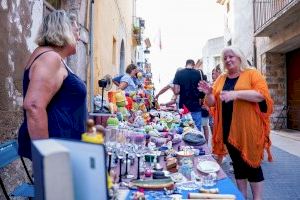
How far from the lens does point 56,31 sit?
219cm

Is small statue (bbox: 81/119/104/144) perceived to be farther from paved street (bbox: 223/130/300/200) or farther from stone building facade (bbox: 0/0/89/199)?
paved street (bbox: 223/130/300/200)

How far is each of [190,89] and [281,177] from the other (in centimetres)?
197

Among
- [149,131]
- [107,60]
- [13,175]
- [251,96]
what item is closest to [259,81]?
[251,96]

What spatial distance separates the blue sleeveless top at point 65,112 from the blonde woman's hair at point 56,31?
0.53 ft

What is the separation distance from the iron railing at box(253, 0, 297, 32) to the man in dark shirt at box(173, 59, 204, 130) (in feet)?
16.5

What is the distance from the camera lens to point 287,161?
659cm

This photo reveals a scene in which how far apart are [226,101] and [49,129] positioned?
1.64 m

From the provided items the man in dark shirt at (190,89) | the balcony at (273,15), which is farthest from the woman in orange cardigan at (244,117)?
the balcony at (273,15)

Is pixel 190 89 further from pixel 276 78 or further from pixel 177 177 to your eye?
pixel 276 78

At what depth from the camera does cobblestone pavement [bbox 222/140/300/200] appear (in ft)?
15.1

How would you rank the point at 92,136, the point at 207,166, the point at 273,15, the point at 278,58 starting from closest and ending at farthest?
the point at 92,136 < the point at 207,166 < the point at 273,15 < the point at 278,58

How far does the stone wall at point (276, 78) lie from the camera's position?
1236cm

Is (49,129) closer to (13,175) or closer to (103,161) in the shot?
(103,161)

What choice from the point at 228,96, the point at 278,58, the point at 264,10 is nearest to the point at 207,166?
the point at 228,96
